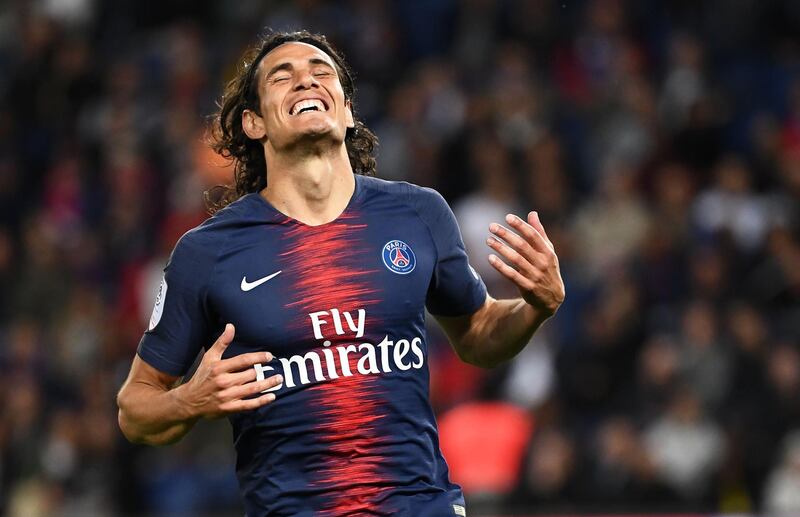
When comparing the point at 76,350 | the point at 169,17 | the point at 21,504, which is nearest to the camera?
the point at 21,504

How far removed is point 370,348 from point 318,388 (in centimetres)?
20

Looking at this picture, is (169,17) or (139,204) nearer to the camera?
(139,204)

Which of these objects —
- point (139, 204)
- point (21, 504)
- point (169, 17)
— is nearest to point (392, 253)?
point (21, 504)

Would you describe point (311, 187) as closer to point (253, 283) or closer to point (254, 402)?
point (253, 283)

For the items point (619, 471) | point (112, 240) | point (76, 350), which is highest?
point (112, 240)

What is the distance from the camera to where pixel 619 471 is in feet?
29.1

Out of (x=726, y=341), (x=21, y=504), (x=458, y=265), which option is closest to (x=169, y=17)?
(x=21, y=504)

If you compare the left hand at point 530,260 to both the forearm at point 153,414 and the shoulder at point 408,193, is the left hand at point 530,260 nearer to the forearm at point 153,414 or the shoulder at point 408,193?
the shoulder at point 408,193

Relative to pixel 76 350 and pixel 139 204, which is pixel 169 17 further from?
pixel 76 350

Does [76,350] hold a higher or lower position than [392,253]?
higher

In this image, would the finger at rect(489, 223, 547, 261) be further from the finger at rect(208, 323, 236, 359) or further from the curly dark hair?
the curly dark hair

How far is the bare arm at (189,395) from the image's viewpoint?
3.90m

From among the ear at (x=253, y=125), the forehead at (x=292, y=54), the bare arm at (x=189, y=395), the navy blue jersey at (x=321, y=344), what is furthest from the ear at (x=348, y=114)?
the bare arm at (x=189, y=395)

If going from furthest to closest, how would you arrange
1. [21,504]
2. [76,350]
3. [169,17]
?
[169,17]
[76,350]
[21,504]
